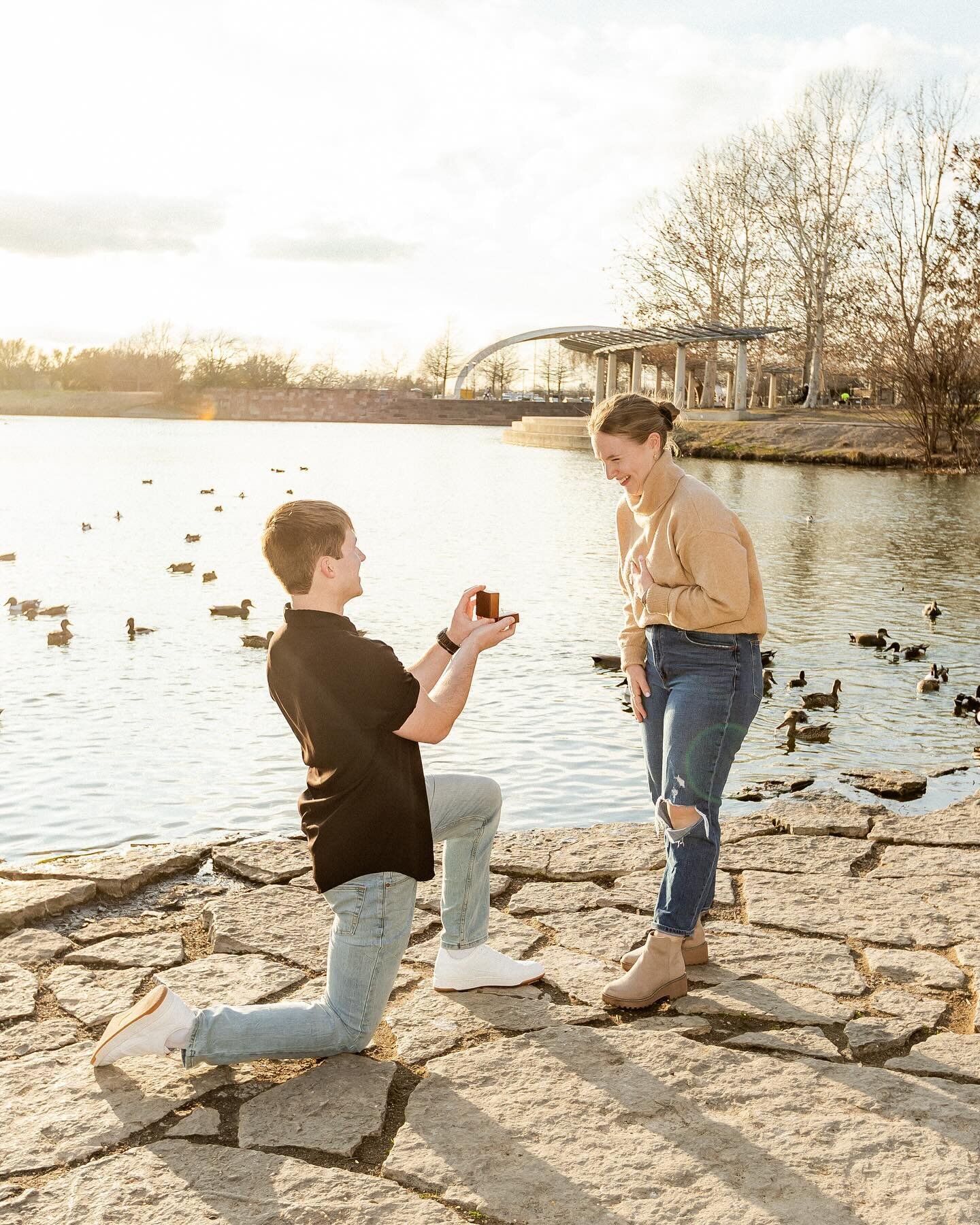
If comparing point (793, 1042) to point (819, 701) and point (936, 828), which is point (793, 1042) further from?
point (819, 701)

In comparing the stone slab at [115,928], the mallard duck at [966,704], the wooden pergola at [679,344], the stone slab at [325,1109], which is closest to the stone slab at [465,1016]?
the stone slab at [325,1109]

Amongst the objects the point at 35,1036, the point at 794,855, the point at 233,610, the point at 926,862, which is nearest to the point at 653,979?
the point at 794,855

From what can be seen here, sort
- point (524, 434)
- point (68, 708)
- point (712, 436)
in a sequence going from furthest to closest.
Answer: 1. point (524, 434)
2. point (712, 436)
3. point (68, 708)

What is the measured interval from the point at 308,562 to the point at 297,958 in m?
1.56

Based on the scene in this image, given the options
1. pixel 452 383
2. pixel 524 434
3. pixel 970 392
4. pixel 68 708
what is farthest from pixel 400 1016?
pixel 452 383

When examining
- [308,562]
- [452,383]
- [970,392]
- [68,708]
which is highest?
[452,383]

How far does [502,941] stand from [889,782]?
345 centimetres

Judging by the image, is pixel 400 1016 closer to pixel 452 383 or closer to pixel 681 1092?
pixel 681 1092

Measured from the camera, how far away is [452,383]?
123 meters

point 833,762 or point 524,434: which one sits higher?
point 524,434

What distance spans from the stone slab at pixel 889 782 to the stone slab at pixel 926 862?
1.48m

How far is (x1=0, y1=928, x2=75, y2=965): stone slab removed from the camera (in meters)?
4.04

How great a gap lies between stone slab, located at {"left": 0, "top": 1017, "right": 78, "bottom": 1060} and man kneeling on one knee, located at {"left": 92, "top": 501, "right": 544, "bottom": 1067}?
0.31 m

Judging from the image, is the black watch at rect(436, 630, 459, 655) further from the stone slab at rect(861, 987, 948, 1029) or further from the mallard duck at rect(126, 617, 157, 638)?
the mallard duck at rect(126, 617, 157, 638)
